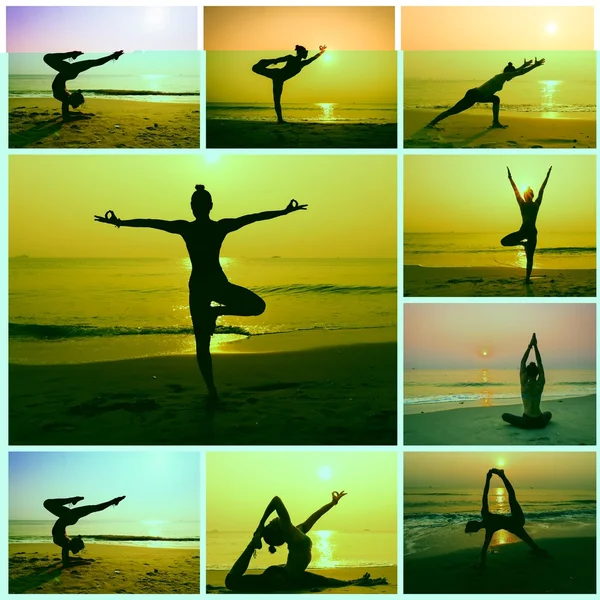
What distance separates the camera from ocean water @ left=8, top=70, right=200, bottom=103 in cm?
548

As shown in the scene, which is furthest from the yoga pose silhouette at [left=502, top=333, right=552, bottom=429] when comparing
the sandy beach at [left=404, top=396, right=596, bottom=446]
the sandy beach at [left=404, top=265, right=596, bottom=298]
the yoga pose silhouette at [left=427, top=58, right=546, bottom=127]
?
the yoga pose silhouette at [left=427, top=58, right=546, bottom=127]

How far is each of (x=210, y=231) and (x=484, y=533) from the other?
→ 104 inches

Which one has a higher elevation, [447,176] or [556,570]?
[447,176]

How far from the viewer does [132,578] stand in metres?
5.45

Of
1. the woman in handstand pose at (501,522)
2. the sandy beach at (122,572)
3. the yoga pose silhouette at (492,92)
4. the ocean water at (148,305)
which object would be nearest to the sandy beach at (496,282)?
the ocean water at (148,305)

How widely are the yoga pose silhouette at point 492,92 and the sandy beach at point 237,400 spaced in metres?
1.52

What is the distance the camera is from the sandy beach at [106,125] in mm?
5492

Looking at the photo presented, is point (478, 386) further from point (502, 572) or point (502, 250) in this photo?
point (502, 572)

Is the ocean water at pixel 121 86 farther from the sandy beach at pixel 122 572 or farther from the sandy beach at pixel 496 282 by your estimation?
the sandy beach at pixel 122 572

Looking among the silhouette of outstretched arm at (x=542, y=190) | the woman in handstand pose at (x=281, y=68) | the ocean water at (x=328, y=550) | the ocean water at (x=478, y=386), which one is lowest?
the ocean water at (x=328, y=550)

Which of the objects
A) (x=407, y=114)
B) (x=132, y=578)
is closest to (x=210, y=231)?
(x=407, y=114)

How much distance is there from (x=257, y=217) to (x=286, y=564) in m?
2.23

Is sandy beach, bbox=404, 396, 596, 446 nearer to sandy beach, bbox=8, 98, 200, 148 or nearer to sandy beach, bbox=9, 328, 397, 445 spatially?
sandy beach, bbox=9, 328, 397, 445

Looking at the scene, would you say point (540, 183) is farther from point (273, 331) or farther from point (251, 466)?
point (251, 466)
